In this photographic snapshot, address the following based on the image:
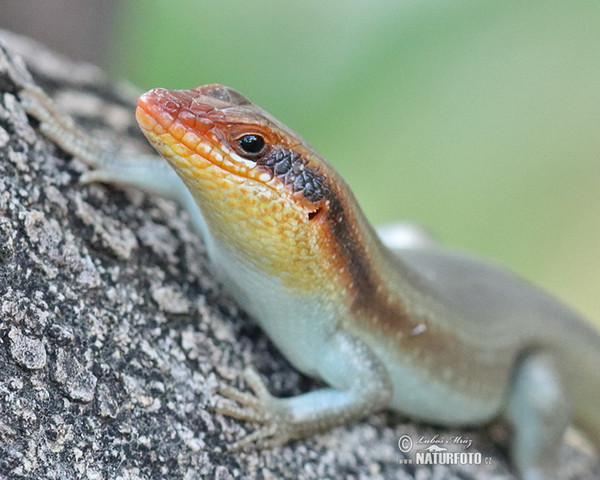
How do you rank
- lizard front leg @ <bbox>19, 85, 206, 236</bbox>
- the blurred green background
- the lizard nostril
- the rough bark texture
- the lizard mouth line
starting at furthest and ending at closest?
the blurred green background → lizard front leg @ <bbox>19, 85, 206, 236</bbox> → the lizard nostril → the lizard mouth line → the rough bark texture

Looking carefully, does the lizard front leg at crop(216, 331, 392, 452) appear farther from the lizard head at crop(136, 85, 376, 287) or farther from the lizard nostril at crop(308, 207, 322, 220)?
the lizard nostril at crop(308, 207, 322, 220)

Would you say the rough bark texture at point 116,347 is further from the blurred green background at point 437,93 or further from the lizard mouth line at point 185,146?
the blurred green background at point 437,93

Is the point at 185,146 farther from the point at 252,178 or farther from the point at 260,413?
the point at 260,413

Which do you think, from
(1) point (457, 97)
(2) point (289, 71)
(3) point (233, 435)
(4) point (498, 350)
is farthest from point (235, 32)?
(3) point (233, 435)

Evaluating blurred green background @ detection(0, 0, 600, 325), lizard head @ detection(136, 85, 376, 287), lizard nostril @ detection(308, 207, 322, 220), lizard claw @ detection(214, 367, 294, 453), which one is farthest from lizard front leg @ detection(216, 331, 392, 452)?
blurred green background @ detection(0, 0, 600, 325)

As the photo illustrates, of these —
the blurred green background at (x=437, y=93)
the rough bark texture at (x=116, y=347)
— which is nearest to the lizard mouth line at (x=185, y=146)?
the rough bark texture at (x=116, y=347)

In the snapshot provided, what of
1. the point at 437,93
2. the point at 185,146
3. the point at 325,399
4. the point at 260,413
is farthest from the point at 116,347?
the point at 437,93
